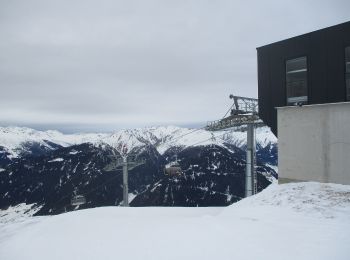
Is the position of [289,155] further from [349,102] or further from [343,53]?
[343,53]

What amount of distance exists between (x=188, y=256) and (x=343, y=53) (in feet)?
48.3

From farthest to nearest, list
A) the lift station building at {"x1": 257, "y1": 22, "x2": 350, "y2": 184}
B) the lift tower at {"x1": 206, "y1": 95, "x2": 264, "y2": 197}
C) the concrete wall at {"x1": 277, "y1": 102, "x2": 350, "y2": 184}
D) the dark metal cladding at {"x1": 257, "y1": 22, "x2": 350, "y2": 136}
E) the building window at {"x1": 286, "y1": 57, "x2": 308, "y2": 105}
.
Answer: the lift tower at {"x1": 206, "y1": 95, "x2": 264, "y2": 197}
the building window at {"x1": 286, "y1": 57, "x2": 308, "y2": 105}
the dark metal cladding at {"x1": 257, "y1": 22, "x2": 350, "y2": 136}
the lift station building at {"x1": 257, "y1": 22, "x2": 350, "y2": 184}
the concrete wall at {"x1": 277, "y1": 102, "x2": 350, "y2": 184}

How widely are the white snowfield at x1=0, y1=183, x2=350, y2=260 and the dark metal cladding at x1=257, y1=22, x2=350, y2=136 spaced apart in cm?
597

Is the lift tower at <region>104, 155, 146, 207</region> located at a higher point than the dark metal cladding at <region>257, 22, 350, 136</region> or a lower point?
lower

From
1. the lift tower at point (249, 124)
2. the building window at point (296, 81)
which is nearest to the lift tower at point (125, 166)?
the lift tower at point (249, 124)

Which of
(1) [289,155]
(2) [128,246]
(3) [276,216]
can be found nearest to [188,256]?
(2) [128,246]

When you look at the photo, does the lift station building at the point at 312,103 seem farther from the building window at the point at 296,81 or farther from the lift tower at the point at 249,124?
the lift tower at the point at 249,124

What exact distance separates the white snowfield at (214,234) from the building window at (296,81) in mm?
6239

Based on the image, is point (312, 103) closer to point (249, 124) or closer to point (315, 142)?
point (315, 142)

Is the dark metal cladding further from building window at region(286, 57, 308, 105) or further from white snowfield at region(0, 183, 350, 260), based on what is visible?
white snowfield at region(0, 183, 350, 260)

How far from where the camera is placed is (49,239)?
1210 centimetres

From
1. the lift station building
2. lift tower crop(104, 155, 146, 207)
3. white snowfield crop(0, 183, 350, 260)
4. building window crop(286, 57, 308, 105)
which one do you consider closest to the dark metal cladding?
the lift station building

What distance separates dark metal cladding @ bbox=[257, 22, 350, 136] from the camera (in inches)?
695

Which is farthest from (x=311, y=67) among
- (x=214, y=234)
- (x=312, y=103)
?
(x=214, y=234)
